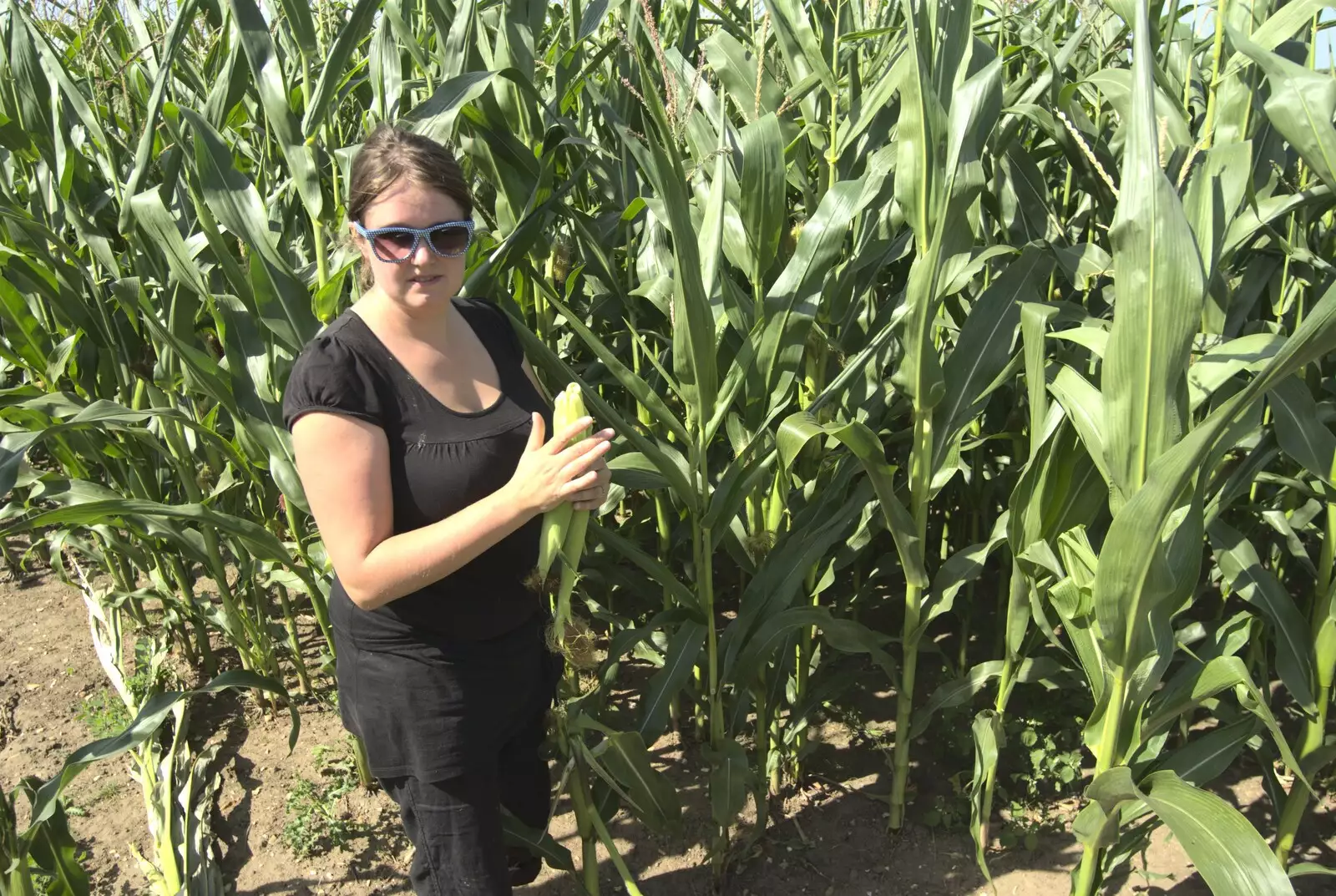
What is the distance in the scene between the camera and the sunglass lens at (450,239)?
68.4 inches

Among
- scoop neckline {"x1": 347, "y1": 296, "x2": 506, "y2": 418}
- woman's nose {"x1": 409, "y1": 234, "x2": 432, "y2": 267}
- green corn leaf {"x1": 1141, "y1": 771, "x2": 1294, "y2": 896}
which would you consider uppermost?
woman's nose {"x1": 409, "y1": 234, "x2": 432, "y2": 267}

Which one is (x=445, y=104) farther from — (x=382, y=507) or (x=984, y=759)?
(x=984, y=759)

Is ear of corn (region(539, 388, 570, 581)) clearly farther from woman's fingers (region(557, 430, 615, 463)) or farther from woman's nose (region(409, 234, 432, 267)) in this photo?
woman's nose (region(409, 234, 432, 267))

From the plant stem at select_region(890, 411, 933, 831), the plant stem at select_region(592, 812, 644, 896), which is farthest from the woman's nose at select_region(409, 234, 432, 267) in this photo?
the plant stem at select_region(592, 812, 644, 896)

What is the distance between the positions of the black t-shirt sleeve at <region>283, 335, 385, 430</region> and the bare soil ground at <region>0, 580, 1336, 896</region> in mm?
1647

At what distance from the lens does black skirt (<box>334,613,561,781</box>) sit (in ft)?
6.38

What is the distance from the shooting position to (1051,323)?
2.34 meters

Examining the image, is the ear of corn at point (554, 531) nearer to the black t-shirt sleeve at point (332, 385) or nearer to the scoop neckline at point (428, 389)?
the scoop neckline at point (428, 389)

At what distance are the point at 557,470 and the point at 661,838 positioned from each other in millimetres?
1673

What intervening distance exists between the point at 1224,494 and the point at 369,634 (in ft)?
6.15

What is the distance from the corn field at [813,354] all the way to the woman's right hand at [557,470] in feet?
1.21

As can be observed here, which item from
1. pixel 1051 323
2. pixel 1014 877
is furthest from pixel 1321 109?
pixel 1014 877

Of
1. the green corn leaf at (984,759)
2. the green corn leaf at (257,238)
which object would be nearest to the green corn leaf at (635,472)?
the green corn leaf at (257,238)

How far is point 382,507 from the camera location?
5.62ft
